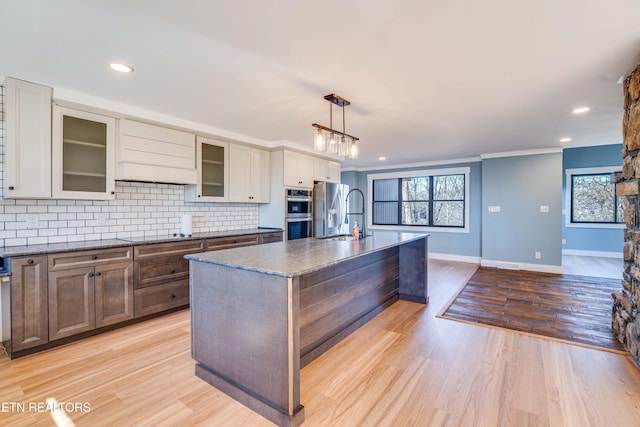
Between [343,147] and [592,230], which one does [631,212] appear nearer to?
[343,147]

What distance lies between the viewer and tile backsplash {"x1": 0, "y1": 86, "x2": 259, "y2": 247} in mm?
2795

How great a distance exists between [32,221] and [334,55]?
3118 mm

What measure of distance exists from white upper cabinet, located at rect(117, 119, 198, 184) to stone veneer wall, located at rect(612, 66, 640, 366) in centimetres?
426

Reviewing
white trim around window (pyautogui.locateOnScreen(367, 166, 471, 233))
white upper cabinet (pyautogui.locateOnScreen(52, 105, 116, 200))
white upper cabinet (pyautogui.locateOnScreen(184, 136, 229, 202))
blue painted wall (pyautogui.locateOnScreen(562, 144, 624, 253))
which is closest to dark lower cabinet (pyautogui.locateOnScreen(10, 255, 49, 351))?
white upper cabinet (pyautogui.locateOnScreen(52, 105, 116, 200))

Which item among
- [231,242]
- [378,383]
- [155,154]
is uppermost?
[155,154]

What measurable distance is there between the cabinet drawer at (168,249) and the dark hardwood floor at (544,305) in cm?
297

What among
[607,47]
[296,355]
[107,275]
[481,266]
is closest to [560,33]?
[607,47]

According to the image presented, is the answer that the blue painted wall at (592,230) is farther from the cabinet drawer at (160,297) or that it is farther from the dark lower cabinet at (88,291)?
the dark lower cabinet at (88,291)

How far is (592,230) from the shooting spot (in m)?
6.91

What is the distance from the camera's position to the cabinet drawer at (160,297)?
3162 mm

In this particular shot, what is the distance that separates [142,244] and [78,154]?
3.45ft

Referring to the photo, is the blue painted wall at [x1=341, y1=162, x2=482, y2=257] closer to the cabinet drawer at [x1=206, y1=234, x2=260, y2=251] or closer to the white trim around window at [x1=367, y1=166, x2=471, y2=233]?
the white trim around window at [x1=367, y1=166, x2=471, y2=233]

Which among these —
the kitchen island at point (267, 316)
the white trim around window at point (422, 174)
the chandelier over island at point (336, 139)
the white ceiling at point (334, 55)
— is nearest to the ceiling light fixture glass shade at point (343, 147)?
the chandelier over island at point (336, 139)

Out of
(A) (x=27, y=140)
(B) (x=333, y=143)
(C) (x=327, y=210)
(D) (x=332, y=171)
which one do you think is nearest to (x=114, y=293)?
(A) (x=27, y=140)
